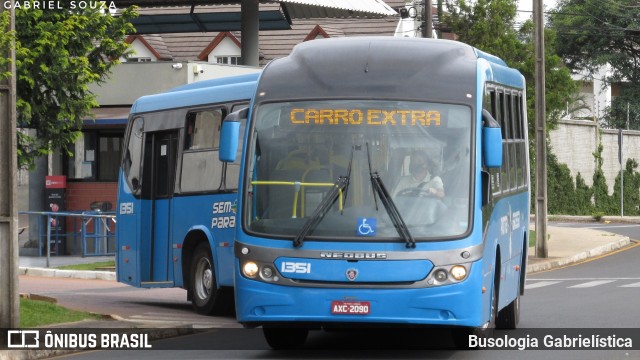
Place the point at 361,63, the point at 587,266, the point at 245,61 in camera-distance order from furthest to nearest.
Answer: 1. the point at 245,61
2. the point at 587,266
3. the point at 361,63

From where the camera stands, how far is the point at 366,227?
12734 millimetres

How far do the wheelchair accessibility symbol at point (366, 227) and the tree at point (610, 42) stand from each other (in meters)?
66.1

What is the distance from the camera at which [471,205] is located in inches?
509

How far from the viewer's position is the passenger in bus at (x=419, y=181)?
42.4 feet

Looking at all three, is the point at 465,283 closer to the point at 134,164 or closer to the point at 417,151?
the point at 417,151

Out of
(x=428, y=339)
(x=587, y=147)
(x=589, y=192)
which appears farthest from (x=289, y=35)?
(x=428, y=339)

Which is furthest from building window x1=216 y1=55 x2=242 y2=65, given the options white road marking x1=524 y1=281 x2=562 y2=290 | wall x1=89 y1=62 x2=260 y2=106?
white road marking x1=524 y1=281 x2=562 y2=290

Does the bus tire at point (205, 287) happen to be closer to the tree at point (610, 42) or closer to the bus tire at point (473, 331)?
the bus tire at point (473, 331)

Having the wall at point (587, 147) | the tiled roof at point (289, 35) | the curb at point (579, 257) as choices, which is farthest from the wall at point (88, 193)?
the wall at point (587, 147)

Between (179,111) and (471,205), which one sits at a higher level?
(179,111)

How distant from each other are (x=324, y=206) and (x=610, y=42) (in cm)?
6911

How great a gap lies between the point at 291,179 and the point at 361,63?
53.8 inches

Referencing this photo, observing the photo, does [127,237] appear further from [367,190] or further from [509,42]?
[509,42]

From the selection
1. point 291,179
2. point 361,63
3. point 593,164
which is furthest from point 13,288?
point 593,164
